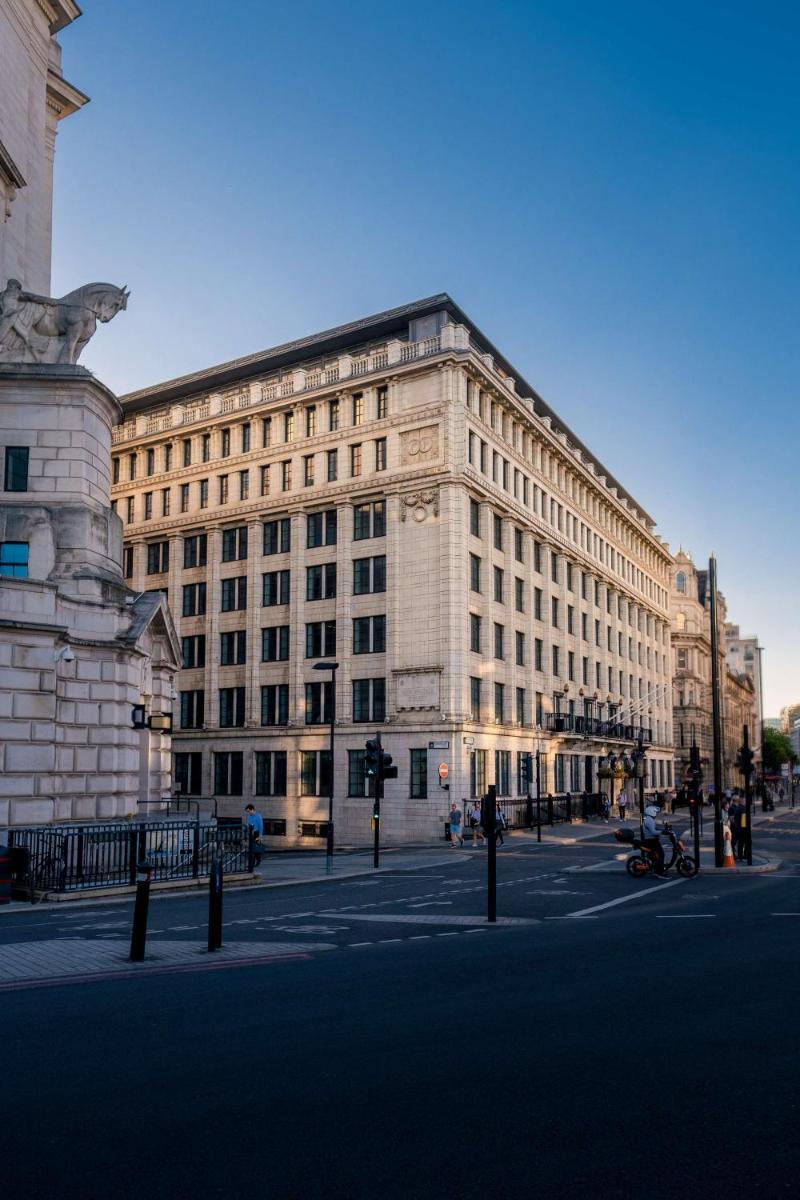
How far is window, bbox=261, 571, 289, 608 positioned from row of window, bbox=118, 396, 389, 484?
713 cm

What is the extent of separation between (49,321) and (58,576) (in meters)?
7.15

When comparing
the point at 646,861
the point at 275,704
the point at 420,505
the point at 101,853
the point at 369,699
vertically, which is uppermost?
the point at 420,505

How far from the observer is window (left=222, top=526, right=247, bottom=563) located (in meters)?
60.0

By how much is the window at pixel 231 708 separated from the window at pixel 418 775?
12.0 m

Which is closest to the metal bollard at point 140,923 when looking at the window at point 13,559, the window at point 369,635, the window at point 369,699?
the window at point 13,559

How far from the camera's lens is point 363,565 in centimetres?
5453

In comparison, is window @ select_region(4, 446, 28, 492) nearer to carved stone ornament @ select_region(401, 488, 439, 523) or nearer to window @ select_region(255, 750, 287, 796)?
carved stone ornament @ select_region(401, 488, 439, 523)

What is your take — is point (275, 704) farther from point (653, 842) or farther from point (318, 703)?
point (653, 842)

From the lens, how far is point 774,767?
619 ft

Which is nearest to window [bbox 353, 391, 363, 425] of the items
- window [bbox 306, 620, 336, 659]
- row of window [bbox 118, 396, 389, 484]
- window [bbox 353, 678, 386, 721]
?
row of window [bbox 118, 396, 389, 484]

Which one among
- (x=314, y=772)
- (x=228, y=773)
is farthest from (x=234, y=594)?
(x=314, y=772)

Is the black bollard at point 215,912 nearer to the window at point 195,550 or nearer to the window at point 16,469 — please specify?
the window at point 16,469

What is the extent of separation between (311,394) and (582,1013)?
4973cm

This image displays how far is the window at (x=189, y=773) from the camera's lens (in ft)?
196
